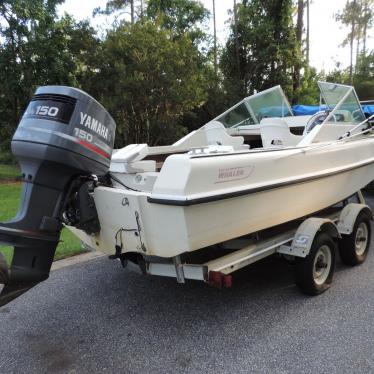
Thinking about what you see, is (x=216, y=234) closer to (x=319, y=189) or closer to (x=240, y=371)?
(x=240, y=371)

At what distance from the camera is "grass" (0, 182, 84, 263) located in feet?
15.5

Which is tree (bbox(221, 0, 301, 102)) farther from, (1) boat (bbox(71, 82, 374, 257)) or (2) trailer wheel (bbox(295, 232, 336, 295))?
(2) trailer wheel (bbox(295, 232, 336, 295))

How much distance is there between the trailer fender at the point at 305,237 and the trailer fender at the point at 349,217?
0.51m

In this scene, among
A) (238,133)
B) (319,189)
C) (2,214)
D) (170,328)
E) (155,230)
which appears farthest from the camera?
(2,214)

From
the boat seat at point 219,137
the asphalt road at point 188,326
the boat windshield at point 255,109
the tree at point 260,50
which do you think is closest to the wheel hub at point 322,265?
the asphalt road at point 188,326

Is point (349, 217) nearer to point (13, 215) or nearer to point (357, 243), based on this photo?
point (357, 243)

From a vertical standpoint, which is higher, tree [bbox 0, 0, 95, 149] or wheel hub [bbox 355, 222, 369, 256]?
tree [bbox 0, 0, 95, 149]

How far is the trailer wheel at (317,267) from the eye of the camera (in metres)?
3.40

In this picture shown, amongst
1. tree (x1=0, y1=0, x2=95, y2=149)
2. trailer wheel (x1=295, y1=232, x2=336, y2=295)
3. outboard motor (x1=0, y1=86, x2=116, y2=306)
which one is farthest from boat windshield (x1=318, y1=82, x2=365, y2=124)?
tree (x1=0, y1=0, x2=95, y2=149)

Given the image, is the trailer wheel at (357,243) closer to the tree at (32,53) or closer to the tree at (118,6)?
the tree at (32,53)

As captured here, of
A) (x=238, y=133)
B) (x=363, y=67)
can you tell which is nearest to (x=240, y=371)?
(x=238, y=133)

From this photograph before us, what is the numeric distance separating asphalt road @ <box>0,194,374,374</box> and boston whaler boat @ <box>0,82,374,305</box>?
0.40 m

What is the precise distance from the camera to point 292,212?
358 cm

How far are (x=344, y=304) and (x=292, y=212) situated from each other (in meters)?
0.89
